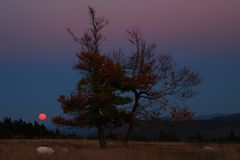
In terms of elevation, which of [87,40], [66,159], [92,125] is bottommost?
[66,159]

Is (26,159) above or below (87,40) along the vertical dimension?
below

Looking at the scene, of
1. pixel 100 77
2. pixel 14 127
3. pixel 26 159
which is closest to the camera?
pixel 26 159

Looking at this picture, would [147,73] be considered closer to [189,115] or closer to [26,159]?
[189,115]

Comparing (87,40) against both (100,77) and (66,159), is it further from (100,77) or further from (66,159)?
(66,159)

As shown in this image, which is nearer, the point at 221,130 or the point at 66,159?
the point at 66,159

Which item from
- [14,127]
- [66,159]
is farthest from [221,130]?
[66,159]

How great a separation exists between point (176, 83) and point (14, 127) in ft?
79.1

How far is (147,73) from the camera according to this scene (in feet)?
114

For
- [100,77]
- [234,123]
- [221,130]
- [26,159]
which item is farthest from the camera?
[234,123]

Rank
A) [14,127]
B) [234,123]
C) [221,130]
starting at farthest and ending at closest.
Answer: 1. [234,123]
2. [221,130]
3. [14,127]

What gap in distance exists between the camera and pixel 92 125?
115 ft

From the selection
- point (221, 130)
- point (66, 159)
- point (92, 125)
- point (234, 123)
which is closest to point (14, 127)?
point (92, 125)

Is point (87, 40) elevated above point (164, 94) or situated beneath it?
elevated above

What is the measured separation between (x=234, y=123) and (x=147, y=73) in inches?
3222
